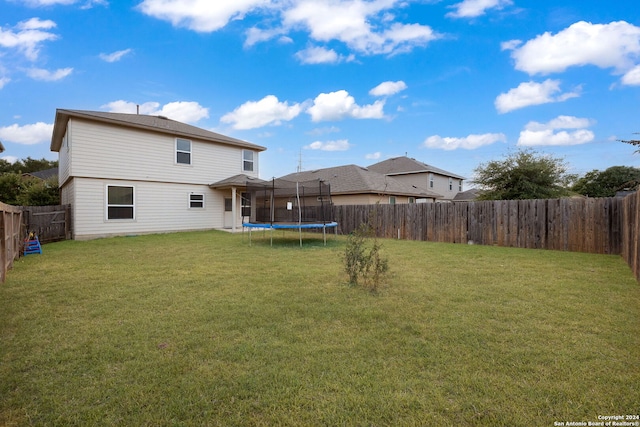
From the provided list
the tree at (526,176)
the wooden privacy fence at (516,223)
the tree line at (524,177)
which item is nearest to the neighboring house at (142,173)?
the wooden privacy fence at (516,223)

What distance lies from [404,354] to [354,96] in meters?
16.5

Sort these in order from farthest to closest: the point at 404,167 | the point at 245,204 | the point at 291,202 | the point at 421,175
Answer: the point at 404,167 → the point at 421,175 → the point at 245,204 → the point at 291,202

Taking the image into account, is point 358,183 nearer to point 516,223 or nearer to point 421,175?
point 421,175

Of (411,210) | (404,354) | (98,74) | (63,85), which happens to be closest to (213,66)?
(98,74)

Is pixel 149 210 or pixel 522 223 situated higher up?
pixel 149 210

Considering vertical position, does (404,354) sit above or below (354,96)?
below

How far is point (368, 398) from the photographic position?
199 centimetres

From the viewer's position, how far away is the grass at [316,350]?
6.23ft

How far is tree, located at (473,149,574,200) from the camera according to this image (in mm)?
16219

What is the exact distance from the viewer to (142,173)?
13.1m

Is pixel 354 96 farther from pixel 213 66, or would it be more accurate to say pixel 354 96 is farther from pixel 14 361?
pixel 14 361

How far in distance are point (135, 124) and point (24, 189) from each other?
1281 centimetres

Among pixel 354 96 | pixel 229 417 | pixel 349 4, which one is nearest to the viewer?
pixel 229 417

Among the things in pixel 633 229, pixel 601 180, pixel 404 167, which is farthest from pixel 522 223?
pixel 601 180
